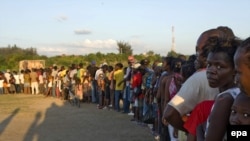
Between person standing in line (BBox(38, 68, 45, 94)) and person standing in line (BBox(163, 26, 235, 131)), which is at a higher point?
person standing in line (BBox(163, 26, 235, 131))

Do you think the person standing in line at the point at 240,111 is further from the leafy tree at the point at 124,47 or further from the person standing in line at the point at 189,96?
the leafy tree at the point at 124,47

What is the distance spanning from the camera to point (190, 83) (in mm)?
2889

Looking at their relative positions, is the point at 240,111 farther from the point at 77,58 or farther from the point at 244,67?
the point at 77,58

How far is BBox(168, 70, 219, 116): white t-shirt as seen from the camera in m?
2.86

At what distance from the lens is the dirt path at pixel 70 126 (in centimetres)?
928

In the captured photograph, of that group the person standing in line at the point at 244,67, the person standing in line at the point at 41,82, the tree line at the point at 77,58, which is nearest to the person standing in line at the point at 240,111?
the person standing in line at the point at 244,67

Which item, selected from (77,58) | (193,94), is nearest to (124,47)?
(77,58)

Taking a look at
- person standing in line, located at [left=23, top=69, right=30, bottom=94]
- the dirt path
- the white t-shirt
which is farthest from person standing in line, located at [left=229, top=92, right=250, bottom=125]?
person standing in line, located at [left=23, top=69, right=30, bottom=94]

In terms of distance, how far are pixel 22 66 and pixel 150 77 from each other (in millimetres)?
24079

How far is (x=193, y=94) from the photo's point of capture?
2871mm

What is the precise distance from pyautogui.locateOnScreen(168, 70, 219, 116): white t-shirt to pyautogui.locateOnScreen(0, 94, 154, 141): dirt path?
597 centimetres

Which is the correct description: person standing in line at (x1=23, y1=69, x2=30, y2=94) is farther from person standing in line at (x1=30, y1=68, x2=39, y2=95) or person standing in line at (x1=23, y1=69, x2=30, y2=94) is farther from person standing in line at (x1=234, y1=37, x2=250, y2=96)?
person standing in line at (x1=234, y1=37, x2=250, y2=96)

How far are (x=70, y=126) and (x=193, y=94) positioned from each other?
27.9 feet

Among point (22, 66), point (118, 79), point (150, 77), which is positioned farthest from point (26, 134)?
point (22, 66)
